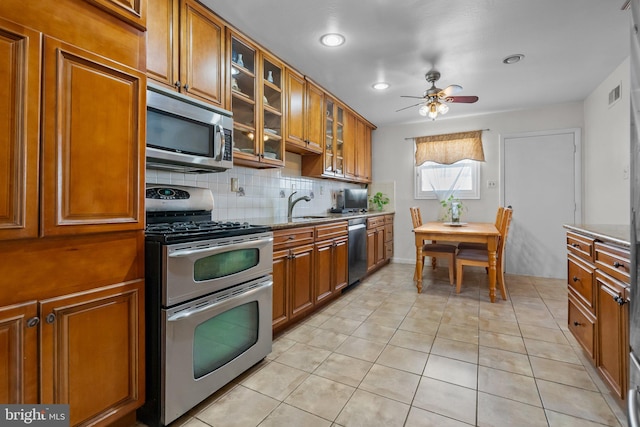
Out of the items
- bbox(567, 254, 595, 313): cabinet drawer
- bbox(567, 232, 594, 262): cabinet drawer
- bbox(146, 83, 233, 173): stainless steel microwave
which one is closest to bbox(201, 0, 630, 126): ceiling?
bbox(146, 83, 233, 173): stainless steel microwave

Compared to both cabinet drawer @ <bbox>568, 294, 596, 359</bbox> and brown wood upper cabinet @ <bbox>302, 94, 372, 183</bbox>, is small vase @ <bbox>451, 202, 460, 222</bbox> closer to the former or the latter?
brown wood upper cabinet @ <bbox>302, 94, 372, 183</bbox>

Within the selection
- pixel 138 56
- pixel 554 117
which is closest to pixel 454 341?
pixel 138 56

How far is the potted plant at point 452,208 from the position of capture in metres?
4.21

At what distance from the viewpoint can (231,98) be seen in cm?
225

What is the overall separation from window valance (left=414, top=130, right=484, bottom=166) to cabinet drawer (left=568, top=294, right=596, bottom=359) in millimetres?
2793

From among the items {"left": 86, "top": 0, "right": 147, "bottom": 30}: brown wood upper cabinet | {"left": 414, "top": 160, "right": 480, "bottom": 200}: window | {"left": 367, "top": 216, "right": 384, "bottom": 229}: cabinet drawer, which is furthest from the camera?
{"left": 414, "top": 160, "right": 480, "bottom": 200}: window

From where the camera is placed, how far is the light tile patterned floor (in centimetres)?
147

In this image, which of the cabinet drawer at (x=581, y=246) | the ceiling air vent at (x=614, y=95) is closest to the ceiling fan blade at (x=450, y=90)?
the cabinet drawer at (x=581, y=246)

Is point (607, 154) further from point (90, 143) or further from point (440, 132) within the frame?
point (90, 143)

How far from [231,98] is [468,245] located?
3609 mm

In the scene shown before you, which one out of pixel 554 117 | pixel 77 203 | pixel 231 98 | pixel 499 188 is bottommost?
pixel 77 203

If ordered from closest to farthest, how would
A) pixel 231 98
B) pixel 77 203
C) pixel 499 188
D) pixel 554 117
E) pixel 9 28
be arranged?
pixel 9 28
pixel 77 203
pixel 231 98
pixel 554 117
pixel 499 188

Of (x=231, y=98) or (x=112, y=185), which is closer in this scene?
(x=112, y=185)

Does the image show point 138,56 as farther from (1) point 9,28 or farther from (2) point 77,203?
(2) point 77,203
